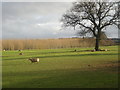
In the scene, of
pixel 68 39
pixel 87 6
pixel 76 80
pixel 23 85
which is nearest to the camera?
pixel 23 85

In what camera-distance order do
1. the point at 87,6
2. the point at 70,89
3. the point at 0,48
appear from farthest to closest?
the point at 0,48 < the point at 87,6 < the point at 70,89

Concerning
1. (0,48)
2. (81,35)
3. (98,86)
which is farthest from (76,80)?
(0,48)

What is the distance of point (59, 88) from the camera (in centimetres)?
973

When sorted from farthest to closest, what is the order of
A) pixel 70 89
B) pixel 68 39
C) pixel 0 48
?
1. pixel 68 39
2. pixel 0 48
3. pixel 70 89

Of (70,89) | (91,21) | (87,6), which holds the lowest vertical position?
(70,89)

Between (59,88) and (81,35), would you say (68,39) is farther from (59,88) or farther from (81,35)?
(59,88)

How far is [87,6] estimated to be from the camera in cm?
4409

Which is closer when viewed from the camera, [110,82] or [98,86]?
[98,86]

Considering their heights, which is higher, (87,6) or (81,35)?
(87,6)

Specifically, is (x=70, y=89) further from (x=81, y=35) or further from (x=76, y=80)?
(x=81, y=35)

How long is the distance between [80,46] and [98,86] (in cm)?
4941

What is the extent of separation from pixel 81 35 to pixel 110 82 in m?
34.1

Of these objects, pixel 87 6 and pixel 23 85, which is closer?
pixel 23 85

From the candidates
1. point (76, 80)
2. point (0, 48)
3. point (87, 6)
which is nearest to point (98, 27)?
point (87, 6)
